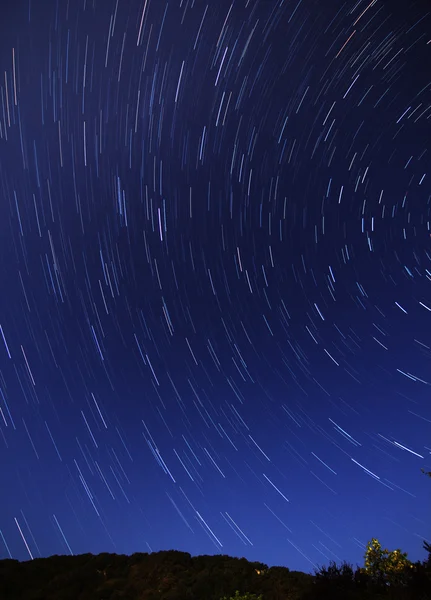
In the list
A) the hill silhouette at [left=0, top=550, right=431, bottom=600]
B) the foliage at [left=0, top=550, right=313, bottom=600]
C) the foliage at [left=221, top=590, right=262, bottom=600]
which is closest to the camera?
the hill silhouette at [left=0, top=550, right=431, bottom=600]

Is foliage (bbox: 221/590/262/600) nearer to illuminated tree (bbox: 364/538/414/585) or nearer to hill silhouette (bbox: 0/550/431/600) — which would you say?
hill silhouette (bbox: 0/550/431/600)

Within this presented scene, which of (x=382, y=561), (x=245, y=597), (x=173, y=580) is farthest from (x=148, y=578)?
(x=382, y=561)

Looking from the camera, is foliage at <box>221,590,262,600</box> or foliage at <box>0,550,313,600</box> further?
foliage at <box>0,550,313,600</box>

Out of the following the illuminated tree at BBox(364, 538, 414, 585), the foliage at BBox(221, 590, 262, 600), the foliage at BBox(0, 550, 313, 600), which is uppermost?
the foliage at BBox(0, 550, 313, 600)

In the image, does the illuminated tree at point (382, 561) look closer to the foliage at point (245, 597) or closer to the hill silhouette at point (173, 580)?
the hill silhouette at point (173, 580)

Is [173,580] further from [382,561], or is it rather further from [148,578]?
[382,561]

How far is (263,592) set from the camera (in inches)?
464

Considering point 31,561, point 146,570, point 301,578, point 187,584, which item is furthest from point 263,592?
point 31,561

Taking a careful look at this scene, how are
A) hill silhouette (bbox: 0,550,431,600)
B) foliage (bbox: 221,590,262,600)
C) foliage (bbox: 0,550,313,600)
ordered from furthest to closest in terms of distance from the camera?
foliage (bbox: 0,550,313,600) → foliage (bbox: 221,590,262,600) → hill silhouette (bbox: 0,550,431,600)

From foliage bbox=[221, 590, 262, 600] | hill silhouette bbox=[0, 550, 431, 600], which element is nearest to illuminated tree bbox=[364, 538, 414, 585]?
hill silhouette bbox=[0, 550, 431, 600]

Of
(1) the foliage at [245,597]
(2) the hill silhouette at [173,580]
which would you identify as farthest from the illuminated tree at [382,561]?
(1) the foliage at [245,597]

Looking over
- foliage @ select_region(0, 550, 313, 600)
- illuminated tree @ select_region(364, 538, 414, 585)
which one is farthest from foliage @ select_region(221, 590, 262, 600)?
illuminated tree @ select_region(364, 538, 414, 585)

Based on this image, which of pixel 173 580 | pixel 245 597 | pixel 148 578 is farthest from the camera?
pixel 148 578

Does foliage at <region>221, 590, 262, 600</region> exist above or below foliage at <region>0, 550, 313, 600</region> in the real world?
below
